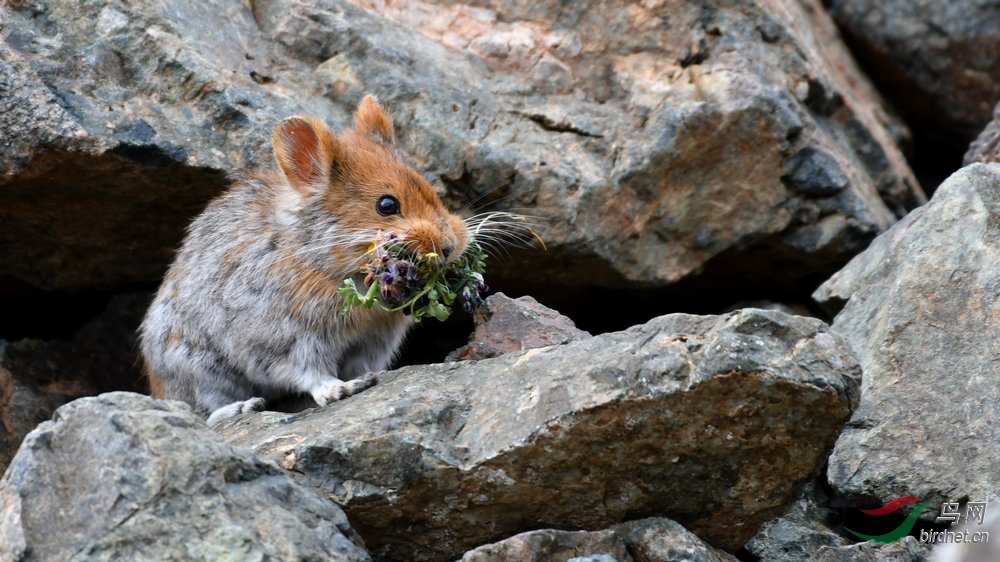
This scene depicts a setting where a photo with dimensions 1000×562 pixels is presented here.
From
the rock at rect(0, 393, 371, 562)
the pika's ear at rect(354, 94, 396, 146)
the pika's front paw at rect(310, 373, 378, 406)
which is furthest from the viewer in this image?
the pika's ear at rect(354, 94, 396, 146)

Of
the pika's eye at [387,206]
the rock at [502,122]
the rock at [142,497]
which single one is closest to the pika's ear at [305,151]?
the pika's eye at [387,206]

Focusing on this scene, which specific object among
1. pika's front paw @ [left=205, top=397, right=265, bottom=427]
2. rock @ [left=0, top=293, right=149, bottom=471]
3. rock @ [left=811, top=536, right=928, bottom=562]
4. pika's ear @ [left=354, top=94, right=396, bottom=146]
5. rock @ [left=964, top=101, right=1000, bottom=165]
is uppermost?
rock @ [left=964, top=101, right=1000, bottom=165]

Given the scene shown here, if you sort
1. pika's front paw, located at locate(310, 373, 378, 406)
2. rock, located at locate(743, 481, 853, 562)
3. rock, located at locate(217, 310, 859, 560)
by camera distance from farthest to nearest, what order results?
pika's front paw, located at locate(310, 373, 378, 406) → rock, located at locate(743, 481, 853, 562) → rock, located at locate(217, 310, 859, 560)

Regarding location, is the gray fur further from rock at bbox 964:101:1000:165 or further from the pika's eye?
rock at bbox 964:101:1000:165

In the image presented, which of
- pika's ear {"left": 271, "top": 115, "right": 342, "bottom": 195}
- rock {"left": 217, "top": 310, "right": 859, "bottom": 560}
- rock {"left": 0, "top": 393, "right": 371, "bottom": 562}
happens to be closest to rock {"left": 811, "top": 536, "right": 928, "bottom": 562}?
rock {"left": 217, "top": 310, "right": 859, "bottom": 560}

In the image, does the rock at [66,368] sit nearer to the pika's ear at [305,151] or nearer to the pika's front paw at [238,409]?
the pika's front paw at [238,409]

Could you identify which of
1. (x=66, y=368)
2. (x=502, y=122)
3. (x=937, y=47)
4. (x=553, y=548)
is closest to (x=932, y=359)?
(x=553, y=548)

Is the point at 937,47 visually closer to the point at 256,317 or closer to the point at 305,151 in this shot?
the point at 305,151
